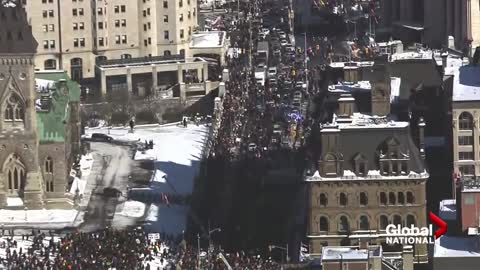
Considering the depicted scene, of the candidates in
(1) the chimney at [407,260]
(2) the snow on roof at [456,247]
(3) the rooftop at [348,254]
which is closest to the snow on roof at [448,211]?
(3) the rooftop at [348,254]

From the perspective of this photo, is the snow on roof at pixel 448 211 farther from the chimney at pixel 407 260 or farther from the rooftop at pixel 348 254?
the chimney at pixel 407 260

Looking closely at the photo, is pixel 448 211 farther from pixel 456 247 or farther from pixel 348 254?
pixel 456 247

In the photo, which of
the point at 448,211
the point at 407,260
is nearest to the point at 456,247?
the point at 407,260

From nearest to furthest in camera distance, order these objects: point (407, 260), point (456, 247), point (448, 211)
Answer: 1. point (456, 247)
2. point (407, 260)
3. point (448, 211)

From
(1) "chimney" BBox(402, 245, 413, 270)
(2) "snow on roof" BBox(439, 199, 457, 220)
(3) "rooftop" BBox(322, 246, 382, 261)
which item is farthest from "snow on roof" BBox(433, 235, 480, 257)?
(2) "snow on roof" BBox(439, 199, 457, 220)

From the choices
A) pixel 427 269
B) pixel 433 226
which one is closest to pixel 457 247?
pixel 427 269

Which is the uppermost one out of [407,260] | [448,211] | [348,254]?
[448,211]

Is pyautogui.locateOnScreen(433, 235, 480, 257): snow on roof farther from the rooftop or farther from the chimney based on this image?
the rooftop
